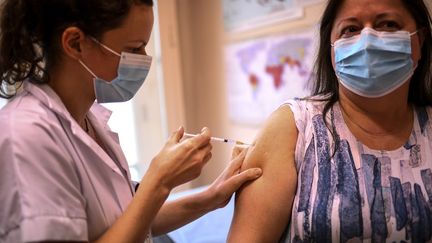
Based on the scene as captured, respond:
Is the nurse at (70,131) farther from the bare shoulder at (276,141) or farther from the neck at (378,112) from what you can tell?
the neck at (378,112)

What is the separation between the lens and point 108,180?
0.95 meters

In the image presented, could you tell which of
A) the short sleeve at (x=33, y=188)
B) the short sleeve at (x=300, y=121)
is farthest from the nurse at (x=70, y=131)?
the short sleeve at (x=300, y=121)

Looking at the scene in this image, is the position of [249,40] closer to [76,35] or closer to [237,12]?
[237,12]

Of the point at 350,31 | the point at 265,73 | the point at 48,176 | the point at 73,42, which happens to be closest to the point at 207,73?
the point at 265,73

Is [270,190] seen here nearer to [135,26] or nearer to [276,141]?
[276,141]

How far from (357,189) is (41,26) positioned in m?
0.90

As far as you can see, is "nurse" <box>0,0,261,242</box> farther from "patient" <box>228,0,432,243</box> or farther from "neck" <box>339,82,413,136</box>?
"neck" <box>339,82,413,136</box>

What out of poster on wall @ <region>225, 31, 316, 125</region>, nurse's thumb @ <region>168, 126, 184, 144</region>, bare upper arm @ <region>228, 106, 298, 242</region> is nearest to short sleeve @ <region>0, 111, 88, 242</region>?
nurse's thumb @ <region>168, 126, 184, 144</region>

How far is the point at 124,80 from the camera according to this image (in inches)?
40.8

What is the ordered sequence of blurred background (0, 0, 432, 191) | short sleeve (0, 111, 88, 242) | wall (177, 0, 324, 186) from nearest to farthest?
short sleeve (0, 111, 88, 242), blurred background (0, 0, 432, 191), wall (177, 0, 324, 186)

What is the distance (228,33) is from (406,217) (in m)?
2.28

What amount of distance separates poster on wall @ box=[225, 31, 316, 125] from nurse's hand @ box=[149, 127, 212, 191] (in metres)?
1.30

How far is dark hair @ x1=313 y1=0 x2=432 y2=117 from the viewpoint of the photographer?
3.91ft

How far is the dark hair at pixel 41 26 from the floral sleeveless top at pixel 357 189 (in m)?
0.61
